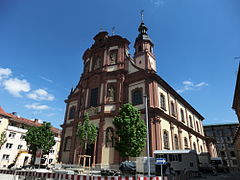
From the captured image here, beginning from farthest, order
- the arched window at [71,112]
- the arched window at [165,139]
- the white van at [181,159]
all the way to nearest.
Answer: the arched window at [71,112], the arched window at [165,139], the white van at [181,159]

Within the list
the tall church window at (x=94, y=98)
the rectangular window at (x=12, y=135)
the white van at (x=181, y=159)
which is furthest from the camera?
the rectangular window at (x=12, y=135)

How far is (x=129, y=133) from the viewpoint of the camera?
1969 centimetres

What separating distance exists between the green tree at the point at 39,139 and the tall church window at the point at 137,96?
54.4 feet

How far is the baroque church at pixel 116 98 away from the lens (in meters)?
24.0

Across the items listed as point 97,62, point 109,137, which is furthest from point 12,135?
point 109,137

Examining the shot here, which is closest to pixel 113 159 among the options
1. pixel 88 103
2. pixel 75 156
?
pixel 75 156

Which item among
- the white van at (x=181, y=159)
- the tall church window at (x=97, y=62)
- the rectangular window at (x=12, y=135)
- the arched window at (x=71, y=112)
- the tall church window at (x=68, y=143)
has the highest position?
the tall church window at (x=97, y=62)

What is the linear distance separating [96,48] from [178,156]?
25.4 m

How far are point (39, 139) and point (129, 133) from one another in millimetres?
17381

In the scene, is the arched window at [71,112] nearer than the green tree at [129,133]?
No

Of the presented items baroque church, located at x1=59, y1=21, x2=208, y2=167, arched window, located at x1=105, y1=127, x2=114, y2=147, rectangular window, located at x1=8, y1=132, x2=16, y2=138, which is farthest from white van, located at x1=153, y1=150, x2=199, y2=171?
rectangular window, located at x1=8, y1=132, x2=16, y2=138

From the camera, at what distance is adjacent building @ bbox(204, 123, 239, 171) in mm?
66000

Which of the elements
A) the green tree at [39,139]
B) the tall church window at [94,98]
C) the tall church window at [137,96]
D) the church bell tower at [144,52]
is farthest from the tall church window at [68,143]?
the church bell tower at [144,52]

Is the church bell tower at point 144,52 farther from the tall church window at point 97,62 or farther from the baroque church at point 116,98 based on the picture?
the tall church window at point 97,62
